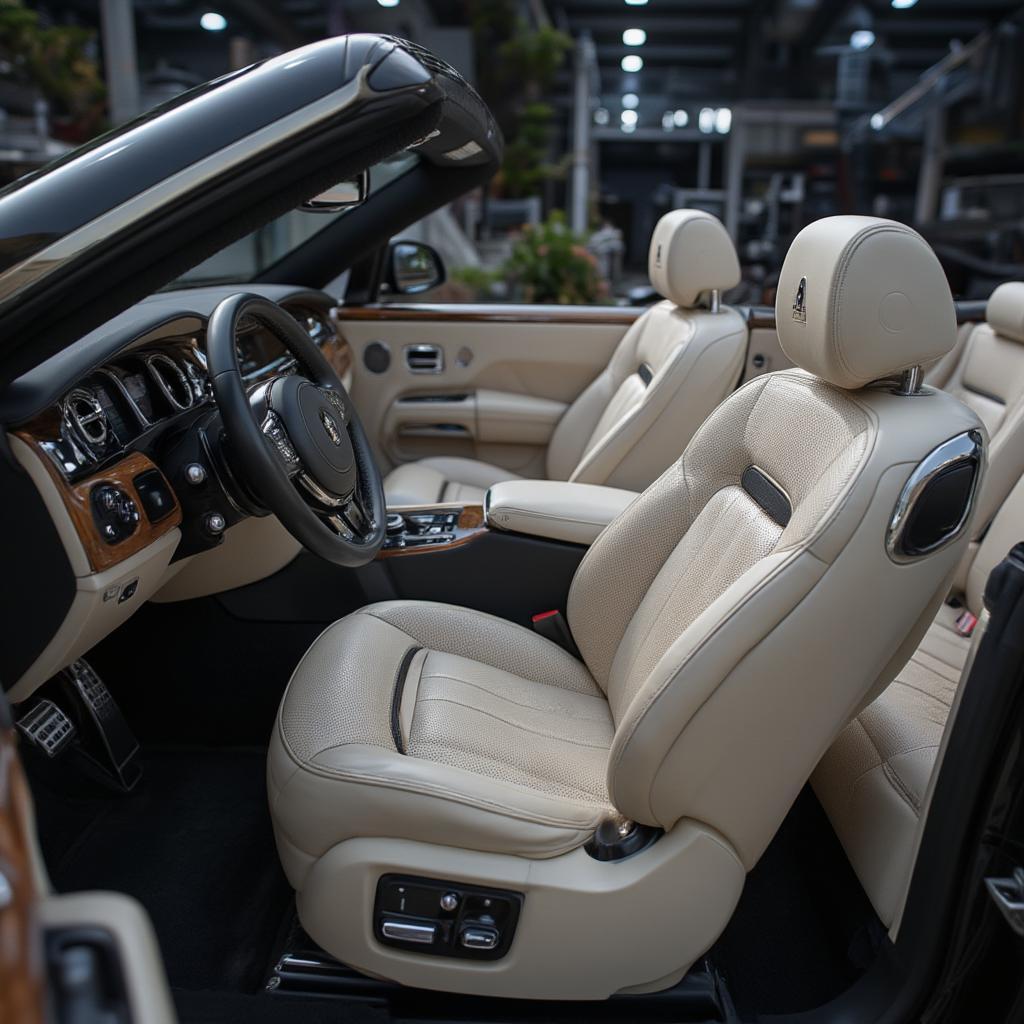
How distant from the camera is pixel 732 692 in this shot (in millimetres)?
1044

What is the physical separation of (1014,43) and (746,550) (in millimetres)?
9954

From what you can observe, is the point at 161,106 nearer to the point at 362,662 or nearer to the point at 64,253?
the point at 64,253

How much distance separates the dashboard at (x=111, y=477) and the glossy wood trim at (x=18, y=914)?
646 millimetres

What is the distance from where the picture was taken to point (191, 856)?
5.48 ft

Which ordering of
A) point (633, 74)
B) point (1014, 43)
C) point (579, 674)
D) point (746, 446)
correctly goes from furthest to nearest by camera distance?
point (633, 74) < point (1014, 43) < point (579, 674) < point (746, 446)

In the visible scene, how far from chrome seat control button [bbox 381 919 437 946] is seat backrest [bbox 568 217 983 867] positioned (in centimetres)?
27

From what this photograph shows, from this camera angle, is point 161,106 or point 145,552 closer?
point 161,106

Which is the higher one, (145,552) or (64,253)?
(64,253)

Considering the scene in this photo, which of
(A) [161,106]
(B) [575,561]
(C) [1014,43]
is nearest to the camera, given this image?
(A) [161,106]

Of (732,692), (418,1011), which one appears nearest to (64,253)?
(732,692)

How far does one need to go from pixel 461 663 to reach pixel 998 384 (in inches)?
59.1

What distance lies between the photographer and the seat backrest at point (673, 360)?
2.22m

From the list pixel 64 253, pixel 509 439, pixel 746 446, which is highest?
pixel 64 253

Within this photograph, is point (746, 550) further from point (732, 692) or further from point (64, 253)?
point (64, 253)
